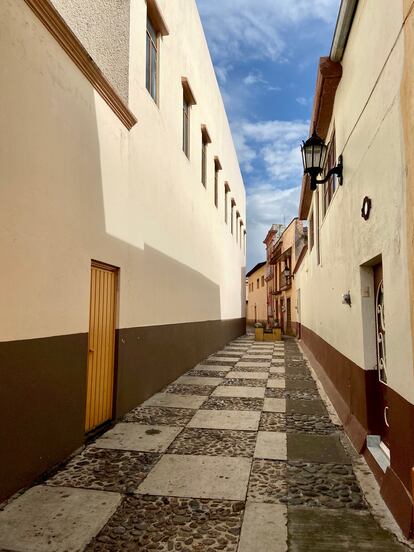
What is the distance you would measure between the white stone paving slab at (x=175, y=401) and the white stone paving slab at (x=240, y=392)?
1.34 feet

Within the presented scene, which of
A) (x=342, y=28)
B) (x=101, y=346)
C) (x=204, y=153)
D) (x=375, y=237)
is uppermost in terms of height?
(x=204, y=153)

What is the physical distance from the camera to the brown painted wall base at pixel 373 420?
260cm

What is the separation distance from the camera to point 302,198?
462 inches

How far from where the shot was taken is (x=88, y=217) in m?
4.27

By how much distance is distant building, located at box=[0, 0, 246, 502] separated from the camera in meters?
3.12

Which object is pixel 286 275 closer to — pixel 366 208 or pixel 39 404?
pixel 366 208

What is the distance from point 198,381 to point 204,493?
4704 millimetres

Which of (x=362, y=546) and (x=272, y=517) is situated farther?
(x=272, y=517)

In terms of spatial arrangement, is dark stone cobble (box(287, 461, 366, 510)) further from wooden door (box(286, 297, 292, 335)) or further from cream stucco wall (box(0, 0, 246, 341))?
wooden door (box(286, 297, 292, 335))

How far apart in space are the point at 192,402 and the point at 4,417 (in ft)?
11.4

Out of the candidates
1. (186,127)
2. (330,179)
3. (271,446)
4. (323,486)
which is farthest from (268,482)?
(186,127)

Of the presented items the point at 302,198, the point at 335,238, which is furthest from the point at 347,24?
the point at 302,198

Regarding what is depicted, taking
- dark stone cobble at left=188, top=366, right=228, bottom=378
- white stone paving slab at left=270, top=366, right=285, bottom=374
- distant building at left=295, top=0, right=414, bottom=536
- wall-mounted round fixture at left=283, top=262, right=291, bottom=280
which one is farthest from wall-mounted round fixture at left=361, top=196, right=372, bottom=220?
wall-mounted round fixture at left=283, top=262, right=291, bottom=280

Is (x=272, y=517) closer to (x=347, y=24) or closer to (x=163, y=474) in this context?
(x=163, y=474)
